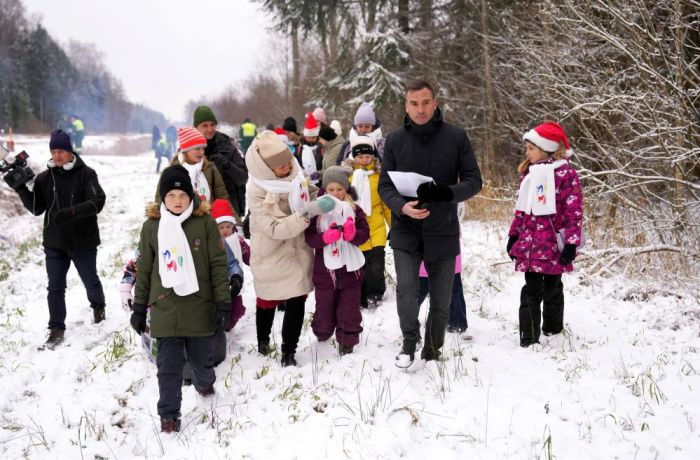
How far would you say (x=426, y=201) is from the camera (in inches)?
134

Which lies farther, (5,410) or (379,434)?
(5,410)

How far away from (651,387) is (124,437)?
3.60 metres

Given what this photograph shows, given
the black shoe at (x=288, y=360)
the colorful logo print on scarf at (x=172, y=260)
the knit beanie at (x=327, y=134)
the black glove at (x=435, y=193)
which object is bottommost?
the black shoe at (x=288, y=360)

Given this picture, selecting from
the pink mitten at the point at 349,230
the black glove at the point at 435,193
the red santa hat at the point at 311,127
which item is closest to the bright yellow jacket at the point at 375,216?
the pink mitten at the point at 349,230

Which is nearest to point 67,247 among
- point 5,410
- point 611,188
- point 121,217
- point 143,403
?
point 5,410

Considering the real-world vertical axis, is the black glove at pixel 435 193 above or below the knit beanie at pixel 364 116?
below

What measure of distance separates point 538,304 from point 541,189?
40.1 inches

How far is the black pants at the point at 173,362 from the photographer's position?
3.30 m

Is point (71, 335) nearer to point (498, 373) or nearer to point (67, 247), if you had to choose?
point (67, 247)

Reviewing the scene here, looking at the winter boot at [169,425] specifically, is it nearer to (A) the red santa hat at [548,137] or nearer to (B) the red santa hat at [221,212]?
(B) the red santa hat at [221,212]

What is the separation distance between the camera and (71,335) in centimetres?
513

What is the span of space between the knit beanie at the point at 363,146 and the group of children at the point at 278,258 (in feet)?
3.13

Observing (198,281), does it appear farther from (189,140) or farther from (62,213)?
(62,213)

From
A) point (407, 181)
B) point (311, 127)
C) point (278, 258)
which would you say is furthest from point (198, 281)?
point (311, 127)
